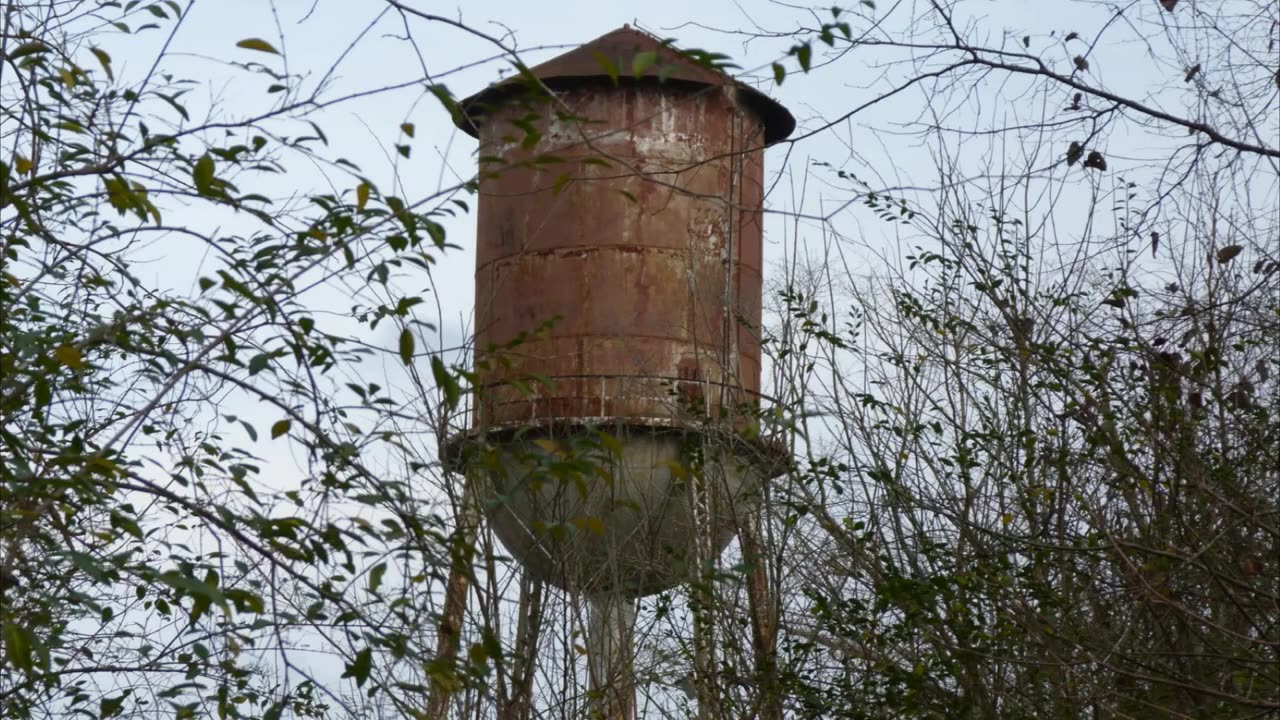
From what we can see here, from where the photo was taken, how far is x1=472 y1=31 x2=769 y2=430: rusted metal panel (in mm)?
10344

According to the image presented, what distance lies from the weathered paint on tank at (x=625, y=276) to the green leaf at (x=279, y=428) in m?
6.51

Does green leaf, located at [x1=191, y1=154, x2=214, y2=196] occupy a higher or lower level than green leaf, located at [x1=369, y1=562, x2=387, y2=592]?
higher

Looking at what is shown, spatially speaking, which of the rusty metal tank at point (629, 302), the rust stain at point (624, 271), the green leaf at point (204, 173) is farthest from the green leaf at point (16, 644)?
the rust stain at point (624, 271)

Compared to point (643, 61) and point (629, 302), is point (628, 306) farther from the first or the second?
point (643, 61)

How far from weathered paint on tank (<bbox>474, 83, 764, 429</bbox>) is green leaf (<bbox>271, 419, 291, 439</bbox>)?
651 centimetres

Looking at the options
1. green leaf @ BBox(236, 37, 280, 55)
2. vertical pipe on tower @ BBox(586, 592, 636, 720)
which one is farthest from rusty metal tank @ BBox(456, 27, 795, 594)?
green leaf @ BBox(236, 37, 280, 55)

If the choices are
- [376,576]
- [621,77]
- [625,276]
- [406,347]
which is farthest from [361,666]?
[621,77]

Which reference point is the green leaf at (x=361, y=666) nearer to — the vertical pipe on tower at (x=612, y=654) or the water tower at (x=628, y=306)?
the vertical pipe on tower at (x=612, y=654)

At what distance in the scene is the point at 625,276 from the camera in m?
10.5

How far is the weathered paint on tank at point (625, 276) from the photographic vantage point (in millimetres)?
10352

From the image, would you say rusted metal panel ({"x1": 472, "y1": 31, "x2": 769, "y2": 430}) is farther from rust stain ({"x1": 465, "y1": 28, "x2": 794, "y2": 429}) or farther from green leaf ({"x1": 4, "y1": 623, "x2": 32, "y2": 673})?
green leaf ({"x1": 4, "y1": 623, "x2": 32, "y2": 673})

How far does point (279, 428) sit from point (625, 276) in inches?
273

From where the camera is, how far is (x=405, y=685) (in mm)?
3398

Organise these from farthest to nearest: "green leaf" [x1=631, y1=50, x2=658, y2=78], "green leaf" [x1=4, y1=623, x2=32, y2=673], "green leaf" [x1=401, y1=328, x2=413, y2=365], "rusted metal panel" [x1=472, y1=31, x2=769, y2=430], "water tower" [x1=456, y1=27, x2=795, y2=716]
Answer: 1. "rusted metal panel" [x1=472, y1=31, x2=769, y2=430]
2. "water tower" [x1=456, y1=27, x2=795, y2=716]
3. "green leaf" [x1=401, y1=328, x2=413, y2=365]
4. "green leaf" [x1=631, y1=50, x2=658, y2=78]
5. "green leaf" [x1=4, y1=623, x2=32, y2=673]
